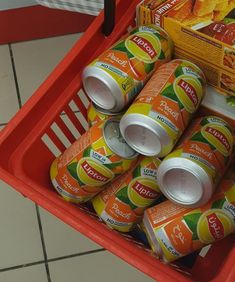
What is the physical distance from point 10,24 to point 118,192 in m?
0.81

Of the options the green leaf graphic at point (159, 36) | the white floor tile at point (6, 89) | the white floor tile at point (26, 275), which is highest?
the green leaf graphic at point (159, 36)

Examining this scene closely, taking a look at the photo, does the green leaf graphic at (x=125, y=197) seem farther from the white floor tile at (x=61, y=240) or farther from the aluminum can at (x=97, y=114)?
the white floor tile at (x=61, y=240)

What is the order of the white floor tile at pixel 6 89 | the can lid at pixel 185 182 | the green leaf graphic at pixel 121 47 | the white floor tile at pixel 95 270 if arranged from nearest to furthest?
1. the can lid at pixel 185 182
2. the green leaf graphic at pixel 121 47
3. the white floor tile at pixel 95 270
4. the white floor tile at pixel 6 89

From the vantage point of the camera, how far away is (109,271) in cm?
113

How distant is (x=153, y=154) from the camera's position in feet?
2.36

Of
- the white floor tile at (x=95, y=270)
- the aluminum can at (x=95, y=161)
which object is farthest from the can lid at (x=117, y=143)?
the white floor tile at (x=95, y=270)

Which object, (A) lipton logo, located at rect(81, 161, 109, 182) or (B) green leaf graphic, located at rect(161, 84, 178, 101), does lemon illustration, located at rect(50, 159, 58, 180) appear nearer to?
(A) lipton logo, located at rect(81, 161, 109, 182)

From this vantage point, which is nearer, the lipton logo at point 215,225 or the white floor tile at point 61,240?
the lipton logo at point 215,225

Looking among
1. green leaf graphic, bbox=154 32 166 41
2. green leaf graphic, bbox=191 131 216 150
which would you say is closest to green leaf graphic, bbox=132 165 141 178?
green leaf graphic, bbox=191 131 216 150

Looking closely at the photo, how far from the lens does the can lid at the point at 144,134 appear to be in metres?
0.68

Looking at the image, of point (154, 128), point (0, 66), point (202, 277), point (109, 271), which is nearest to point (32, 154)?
point (154, 128)

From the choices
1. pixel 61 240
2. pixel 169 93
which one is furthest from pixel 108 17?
pixel 61 240

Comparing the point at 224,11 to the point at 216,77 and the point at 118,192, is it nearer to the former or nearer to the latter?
the point at 216,77

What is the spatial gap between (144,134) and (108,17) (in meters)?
0.22
